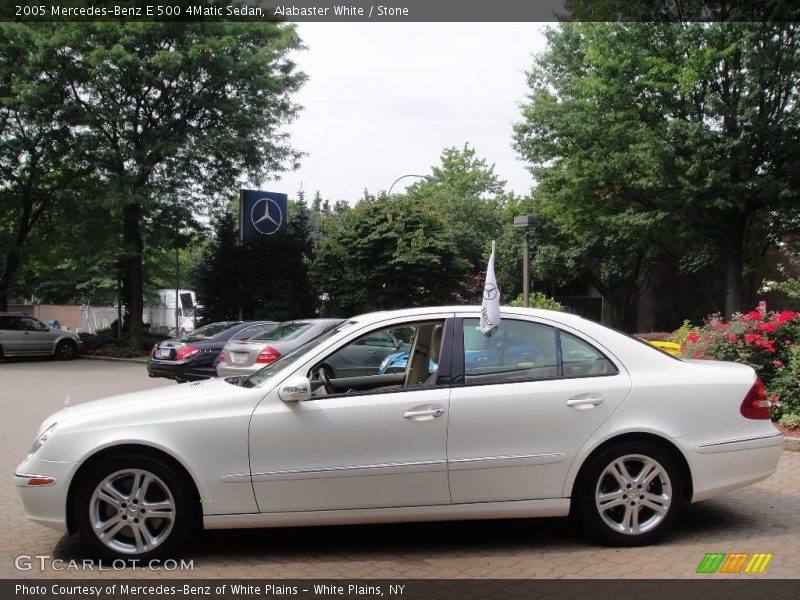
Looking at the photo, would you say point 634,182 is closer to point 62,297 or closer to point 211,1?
point 211,1

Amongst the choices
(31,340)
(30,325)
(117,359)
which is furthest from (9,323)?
(117,359)

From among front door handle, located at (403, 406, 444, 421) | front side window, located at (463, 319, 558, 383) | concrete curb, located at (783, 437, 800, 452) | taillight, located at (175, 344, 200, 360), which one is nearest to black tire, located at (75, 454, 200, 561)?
front door handle, located at (403, 406, 444, 421)

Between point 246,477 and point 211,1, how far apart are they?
27.5m

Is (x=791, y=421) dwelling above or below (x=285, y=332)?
below

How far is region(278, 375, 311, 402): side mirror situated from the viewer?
468 centimetres

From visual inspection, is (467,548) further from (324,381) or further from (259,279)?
(259,279)

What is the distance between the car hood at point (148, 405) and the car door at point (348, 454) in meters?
0.39

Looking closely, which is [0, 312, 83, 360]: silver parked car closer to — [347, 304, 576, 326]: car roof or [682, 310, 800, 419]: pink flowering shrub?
[682, 310, 800, 419]: pink flowering shrub

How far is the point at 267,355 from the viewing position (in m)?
12.3

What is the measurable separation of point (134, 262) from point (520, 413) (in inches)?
1097

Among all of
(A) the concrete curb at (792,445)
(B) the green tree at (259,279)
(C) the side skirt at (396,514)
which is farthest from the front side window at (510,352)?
(B) the green tree at (259,279)

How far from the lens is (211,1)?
28344 millimetres

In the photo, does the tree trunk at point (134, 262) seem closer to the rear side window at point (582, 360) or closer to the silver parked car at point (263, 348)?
the silver parked car at point (263, 348)

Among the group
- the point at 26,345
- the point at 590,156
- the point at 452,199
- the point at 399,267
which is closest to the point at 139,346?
the point at 26,345
